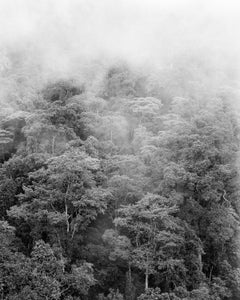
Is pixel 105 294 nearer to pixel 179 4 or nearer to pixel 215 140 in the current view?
pixel 215 140

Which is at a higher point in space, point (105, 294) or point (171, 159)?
point (171, 159)

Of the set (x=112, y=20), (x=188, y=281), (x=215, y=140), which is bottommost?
(x=188, y=281)

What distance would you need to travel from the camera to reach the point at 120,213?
18172 millimetres

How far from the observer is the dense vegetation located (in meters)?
15.3

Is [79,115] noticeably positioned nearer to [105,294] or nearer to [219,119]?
[219,119]

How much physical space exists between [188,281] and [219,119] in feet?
35.5

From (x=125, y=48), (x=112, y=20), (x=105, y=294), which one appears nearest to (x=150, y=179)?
(x=105, y=294)

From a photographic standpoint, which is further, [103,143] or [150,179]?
[103,143]

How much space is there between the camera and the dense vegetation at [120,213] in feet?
50.2

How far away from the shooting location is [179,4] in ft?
150

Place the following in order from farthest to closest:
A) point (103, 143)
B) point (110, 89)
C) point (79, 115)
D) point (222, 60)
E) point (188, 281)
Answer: point (222, 60) → point (110, 89) → point (79, 115) → point (103, 143) → point (188, 281)

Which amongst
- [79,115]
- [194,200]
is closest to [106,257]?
[194,200]

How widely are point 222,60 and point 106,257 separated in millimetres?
24409

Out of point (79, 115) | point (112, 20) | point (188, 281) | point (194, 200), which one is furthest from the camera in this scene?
point (112, 20)
